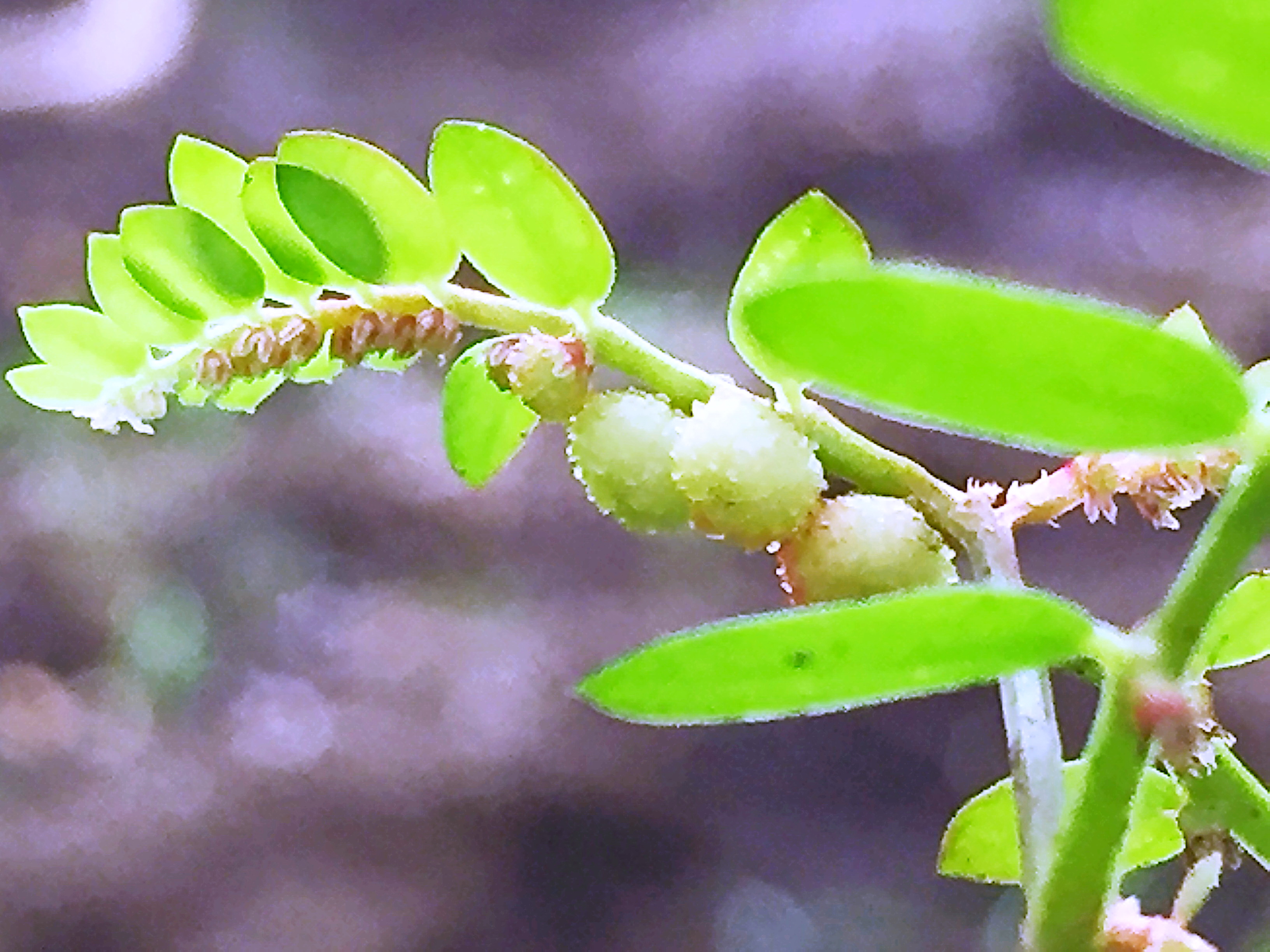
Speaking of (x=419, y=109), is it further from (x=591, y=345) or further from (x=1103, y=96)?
(x=1103, y=96)

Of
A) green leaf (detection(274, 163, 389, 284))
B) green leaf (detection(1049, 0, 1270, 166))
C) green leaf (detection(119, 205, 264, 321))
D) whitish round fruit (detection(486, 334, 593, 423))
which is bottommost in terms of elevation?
whitish round fruit (detection(486, 334, 593, 423))

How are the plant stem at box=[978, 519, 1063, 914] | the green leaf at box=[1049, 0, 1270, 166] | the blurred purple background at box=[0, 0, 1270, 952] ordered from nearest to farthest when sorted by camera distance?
Answer: the green leaf at box=[1049, 0, 1270, 166]
the plant stem at box=[978, 519, 1063, 914]
the blurred purple background at box=[0, 0, 1270, 952]

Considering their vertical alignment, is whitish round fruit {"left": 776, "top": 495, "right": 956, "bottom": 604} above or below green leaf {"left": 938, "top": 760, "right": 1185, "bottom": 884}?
above

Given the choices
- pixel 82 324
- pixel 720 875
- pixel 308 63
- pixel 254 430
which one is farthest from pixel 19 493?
pixel 82 324

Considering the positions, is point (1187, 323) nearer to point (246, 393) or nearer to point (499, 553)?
point (246, 393)

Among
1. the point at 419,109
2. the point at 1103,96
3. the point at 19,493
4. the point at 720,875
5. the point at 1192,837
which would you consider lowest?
the point at 720,875

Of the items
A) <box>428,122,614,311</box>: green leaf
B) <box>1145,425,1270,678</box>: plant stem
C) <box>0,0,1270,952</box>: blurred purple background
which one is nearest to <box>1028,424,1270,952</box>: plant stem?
<box>1145,425,1270,678</box>: plant stem

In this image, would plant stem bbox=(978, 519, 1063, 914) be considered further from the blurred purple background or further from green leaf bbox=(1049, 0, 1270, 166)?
the blurred purple background

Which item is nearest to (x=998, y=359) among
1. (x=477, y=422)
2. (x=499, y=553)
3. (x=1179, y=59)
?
(x=1179, y=59)
